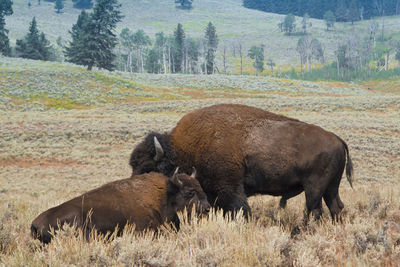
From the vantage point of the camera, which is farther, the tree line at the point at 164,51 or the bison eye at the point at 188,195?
the tree line at the point at 164,51

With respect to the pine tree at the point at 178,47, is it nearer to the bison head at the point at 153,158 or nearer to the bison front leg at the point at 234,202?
the bison head at the point at 153,158

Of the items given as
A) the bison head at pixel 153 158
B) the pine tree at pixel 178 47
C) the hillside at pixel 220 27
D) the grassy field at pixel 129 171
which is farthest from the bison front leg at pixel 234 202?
the hillside at pixel 220 27

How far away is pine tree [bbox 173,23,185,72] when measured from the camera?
329 feet

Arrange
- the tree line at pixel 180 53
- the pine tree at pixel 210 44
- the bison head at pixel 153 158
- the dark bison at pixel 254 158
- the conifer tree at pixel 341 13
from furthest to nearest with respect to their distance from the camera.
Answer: the conifer tree at pixel 341 13, the pine tree at pixel 210 44, the tree line at pixel 180 53, the bison head at pixel 153 158, the dark bison at pixel 254 158

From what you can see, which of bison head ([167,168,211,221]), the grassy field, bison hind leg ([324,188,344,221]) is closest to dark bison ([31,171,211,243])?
bison head ([167,168,211,221])

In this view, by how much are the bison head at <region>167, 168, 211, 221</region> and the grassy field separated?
0.23 metres

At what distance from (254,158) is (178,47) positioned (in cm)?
9912

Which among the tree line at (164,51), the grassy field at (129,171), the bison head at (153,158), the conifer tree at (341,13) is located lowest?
the grassy field at (129,171)

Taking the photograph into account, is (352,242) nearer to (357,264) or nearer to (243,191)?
(357,264)

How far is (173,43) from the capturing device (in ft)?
357

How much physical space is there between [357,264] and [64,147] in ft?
70.6

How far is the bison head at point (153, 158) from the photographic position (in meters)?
5.88

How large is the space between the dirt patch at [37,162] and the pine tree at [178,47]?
276ft

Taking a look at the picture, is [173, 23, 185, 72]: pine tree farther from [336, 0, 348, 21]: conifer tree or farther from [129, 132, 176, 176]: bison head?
[336, 0, 348, 21]: conifer tree
